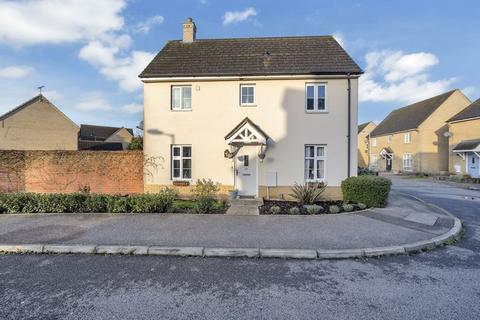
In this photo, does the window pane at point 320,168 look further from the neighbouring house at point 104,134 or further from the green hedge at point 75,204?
the neighbouring house at point 104,134

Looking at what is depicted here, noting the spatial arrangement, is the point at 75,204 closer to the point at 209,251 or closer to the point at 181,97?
the point at 209,251

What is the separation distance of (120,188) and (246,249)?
979cm

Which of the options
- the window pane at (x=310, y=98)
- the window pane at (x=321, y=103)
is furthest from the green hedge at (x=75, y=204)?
the window pane at (x=321, y=103)

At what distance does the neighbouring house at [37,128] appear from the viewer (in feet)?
96.2

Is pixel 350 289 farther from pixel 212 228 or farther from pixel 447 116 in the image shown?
pixel 447 116

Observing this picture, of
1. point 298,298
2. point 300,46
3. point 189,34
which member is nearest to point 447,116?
point 300,46

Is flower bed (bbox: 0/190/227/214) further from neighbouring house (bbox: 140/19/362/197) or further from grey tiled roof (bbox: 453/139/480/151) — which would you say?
grey tiled roof (bbox: 453/139/480/151)

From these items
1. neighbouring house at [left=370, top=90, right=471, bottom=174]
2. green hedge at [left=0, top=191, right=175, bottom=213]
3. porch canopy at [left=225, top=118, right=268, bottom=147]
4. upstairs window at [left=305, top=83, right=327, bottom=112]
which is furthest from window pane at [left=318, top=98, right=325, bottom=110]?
neighbouring house at [left=370, top=90, right=471, bottom=174]

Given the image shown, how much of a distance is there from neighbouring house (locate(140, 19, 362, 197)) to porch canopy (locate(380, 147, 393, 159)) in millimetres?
30767

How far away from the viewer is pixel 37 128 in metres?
30.9

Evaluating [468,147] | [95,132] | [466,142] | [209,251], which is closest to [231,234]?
[209,251]

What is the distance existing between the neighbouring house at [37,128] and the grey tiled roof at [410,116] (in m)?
43.1

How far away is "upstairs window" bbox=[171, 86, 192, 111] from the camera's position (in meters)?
13.0

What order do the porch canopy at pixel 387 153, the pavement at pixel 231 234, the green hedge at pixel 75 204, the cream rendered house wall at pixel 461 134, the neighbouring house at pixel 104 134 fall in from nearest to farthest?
the pavement at pixel 231 234, the green hedge at pixel 75 204, the cream rendered house wall at pixel 461 134, the porch canopy at pixel 387 153, the neighbouring house at pixel 104 134
